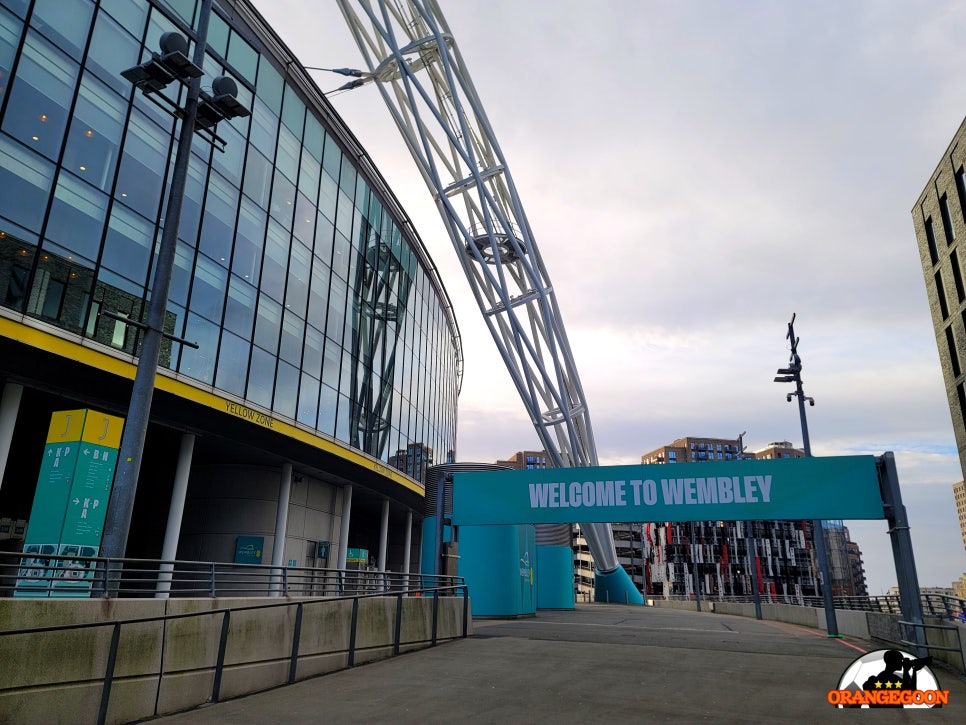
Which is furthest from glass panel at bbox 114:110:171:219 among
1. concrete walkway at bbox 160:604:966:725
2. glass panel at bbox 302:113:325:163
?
concrete walkway at bbox 160:604:966:725

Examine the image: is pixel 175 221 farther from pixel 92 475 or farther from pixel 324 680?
pixel 324 680

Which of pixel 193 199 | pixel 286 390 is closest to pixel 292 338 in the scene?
pixel 286 390

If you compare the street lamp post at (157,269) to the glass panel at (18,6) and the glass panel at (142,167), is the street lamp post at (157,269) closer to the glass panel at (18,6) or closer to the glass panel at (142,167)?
the glass panel at (18,6)

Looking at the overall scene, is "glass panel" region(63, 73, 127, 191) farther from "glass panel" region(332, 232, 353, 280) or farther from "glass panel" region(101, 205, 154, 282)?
"glass panel" region(332, 232, 353, 280)

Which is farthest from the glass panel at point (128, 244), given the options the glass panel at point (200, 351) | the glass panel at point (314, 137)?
the glass panel at point (314, 137)

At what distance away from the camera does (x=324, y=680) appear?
1060 centimetres

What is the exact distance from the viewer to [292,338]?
1000 inches

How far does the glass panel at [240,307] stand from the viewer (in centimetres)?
2247

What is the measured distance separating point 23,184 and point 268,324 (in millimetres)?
9030

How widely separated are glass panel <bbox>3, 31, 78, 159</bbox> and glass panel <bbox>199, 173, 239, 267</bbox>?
513 cm

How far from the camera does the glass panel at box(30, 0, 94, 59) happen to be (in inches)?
679

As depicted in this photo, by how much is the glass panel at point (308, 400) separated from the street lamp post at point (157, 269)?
1507 centimetres

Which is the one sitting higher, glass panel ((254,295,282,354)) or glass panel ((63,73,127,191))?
glass panel ((63,73,127,191))

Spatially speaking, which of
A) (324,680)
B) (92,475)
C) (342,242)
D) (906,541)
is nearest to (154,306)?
(92,475)
